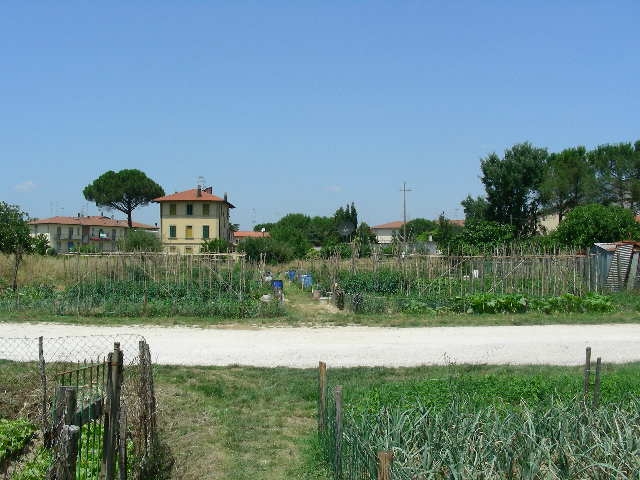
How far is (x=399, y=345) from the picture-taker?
15.4m

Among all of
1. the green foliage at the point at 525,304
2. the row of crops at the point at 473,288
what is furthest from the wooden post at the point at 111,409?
the green foliage at the point at 525,304

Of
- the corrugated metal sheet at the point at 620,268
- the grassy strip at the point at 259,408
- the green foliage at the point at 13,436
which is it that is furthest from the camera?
the corrugated metal sheet at the point at 620,268

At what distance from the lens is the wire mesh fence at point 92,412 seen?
222 inches

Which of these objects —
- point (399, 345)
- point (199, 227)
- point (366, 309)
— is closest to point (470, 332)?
point (399, 345)

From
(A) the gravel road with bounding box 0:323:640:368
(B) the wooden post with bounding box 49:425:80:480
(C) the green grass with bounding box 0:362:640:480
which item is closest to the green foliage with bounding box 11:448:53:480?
(C) the green grass with bounding box 0:362:640:480

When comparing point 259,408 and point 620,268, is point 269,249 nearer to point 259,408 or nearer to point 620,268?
point 620,268

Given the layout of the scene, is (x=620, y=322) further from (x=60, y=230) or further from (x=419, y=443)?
(x=60, y=230)

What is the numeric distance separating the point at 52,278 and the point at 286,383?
20.6 meters

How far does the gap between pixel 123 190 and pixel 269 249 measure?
114ft

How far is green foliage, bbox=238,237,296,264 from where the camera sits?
50.1m

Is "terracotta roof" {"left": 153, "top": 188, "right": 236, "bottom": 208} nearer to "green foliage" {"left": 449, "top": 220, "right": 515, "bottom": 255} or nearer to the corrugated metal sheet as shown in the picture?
"green foliage" {"left": 449, "top": 220, "right": 515, "bottom": 255}

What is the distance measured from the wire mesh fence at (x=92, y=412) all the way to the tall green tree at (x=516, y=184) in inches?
1906

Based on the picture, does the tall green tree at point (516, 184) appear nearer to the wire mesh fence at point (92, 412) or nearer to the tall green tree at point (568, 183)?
the tall green tree at point (568, 183)

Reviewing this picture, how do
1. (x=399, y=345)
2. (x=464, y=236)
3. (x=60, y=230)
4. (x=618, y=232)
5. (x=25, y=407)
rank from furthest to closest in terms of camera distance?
(x=60, y=230) → (x=464, y=236) → (x=618, y=232) → (x=399, y=345) → (x=25, y=407)
